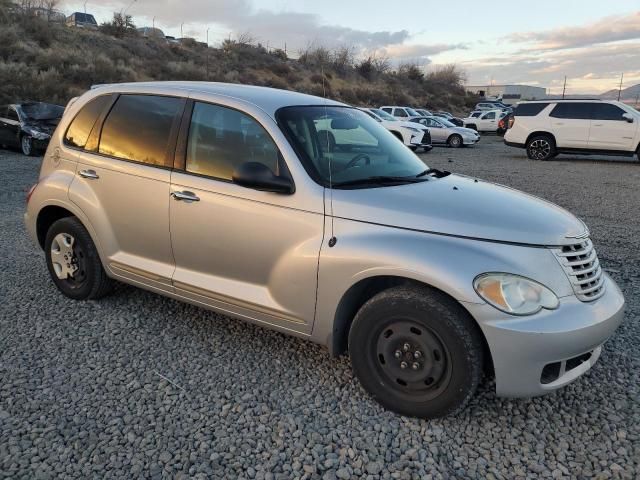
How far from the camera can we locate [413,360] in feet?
9.34

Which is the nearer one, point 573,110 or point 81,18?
point 573,110

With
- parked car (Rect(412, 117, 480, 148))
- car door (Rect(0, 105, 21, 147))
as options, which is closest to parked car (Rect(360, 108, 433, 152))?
parked car (Rect(412, 117, 480, 148))

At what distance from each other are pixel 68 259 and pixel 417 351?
122 inches

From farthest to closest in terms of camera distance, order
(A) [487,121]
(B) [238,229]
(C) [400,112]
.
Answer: (A) [487,121] < (C) [400,112] < (B) [238,229]

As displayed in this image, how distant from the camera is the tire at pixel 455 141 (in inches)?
907

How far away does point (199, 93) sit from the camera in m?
3.71

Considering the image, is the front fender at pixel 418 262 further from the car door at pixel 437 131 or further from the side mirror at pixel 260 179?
the car door at pixel 437 131

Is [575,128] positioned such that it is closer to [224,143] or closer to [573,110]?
[573,110]

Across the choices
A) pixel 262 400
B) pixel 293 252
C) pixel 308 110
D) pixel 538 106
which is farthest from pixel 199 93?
pixel 538 106

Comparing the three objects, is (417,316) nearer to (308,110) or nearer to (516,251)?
(516,251)

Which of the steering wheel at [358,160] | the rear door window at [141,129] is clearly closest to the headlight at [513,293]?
the steering wheel at [358,160]

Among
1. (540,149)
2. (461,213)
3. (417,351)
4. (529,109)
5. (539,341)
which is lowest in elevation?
(417,351)

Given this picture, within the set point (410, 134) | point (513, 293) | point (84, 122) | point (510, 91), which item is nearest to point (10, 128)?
point (84, 122)

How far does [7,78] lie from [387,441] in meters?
25.6
